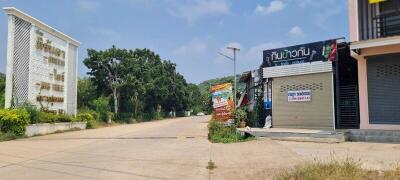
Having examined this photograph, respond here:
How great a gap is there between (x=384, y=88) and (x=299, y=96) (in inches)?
211

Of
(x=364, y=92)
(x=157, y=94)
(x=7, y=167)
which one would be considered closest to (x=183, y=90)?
(x=157, y=94)

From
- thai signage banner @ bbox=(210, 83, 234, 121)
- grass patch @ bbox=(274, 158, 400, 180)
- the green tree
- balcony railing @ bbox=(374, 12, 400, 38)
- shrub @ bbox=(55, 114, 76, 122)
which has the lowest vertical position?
grass patch @ bbox=(274, 158, 400, 180)

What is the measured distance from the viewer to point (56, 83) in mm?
29109

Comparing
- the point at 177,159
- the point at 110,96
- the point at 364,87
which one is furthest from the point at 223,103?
the point at 110,96

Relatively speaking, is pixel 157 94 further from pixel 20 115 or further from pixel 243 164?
pixel 243 164

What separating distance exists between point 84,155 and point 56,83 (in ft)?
53.1

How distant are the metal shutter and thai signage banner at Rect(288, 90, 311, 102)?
172 inches

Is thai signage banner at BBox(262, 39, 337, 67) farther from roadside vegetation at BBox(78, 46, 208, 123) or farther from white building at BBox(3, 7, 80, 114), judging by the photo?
roadside vegetation at BBox(78, 46, 208, 123)

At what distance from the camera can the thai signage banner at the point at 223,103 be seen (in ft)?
72.4

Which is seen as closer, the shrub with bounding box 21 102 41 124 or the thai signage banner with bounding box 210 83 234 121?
the thai signage banner with bounding box 210 83 234 121

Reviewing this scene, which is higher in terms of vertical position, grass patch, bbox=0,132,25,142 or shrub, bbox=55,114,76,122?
shrub, bbox=55,114,76,122

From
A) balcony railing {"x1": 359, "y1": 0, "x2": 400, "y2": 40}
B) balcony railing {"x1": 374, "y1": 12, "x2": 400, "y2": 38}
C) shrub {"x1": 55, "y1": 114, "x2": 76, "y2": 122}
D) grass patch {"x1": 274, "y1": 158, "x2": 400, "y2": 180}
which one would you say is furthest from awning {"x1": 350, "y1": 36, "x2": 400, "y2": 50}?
shrub {"x1": 55, "y1": 114, "x2": 76, "y2": 122}

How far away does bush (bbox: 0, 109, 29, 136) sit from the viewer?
22016mm

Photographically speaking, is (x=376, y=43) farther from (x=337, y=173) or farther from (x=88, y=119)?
(x=88, y=119)
